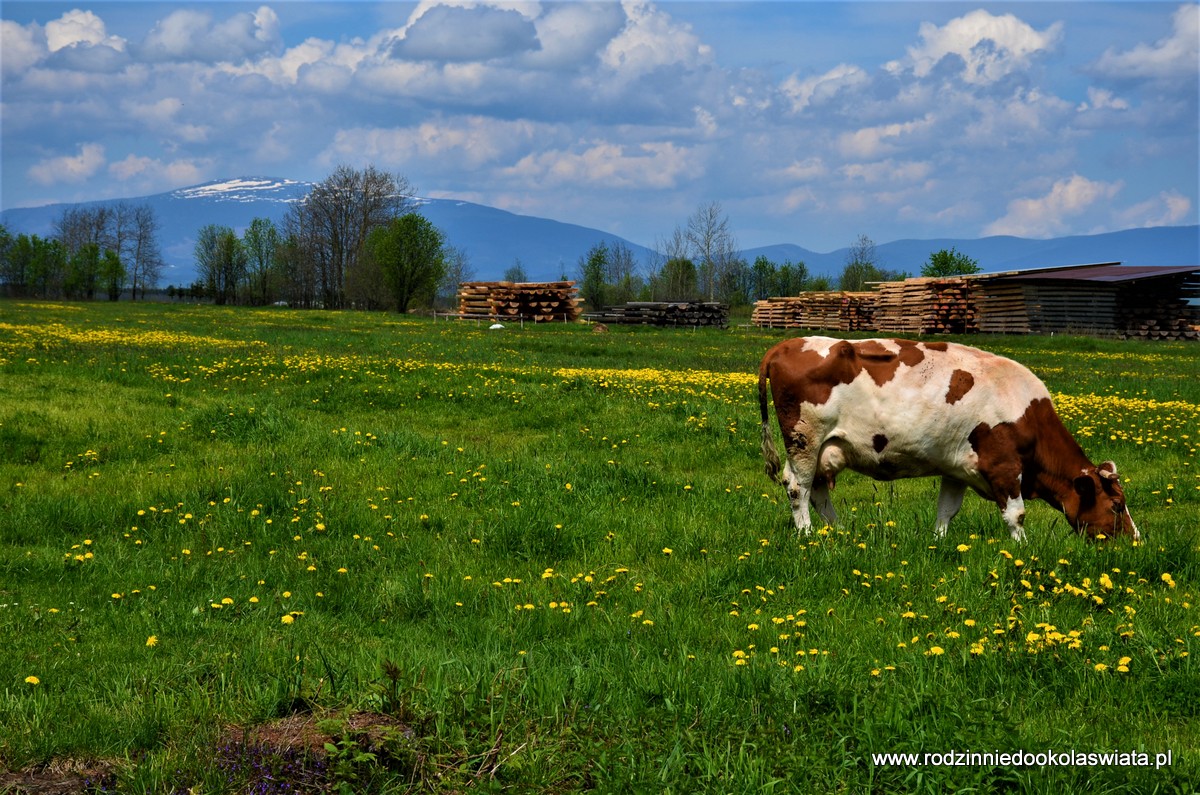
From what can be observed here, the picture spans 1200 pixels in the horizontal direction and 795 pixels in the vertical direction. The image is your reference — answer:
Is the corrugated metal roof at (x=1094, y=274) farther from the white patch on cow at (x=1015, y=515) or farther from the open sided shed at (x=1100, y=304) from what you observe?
the white patch on cow at (x=1015, y=515)

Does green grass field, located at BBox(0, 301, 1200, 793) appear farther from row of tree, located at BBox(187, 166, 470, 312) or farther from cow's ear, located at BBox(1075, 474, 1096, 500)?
row of tree, located at BBox(187, 166, 470, 312)

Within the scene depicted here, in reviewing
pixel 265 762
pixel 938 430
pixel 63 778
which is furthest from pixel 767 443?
pixel 63 778

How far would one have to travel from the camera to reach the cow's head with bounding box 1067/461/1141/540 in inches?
344

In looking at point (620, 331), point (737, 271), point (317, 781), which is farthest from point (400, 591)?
point (737, 271)

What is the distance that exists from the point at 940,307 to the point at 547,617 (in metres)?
54.6

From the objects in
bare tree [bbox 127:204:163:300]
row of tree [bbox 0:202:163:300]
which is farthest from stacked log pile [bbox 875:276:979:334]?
bare tree [bbox 127:204:163:300]

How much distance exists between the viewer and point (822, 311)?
69375mm

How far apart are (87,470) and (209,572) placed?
515cm

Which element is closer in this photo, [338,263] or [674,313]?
[674,313]

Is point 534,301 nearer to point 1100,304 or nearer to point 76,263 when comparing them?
point 1100,304

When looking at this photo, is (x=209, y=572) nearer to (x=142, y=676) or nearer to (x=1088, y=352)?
(x=142, y=676)

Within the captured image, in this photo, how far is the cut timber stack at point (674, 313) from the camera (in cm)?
6556

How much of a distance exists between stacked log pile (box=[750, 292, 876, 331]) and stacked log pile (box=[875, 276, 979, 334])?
19.5 ft

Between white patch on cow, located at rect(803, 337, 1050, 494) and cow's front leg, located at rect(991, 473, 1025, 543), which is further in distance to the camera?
white patch on cow, located at rect(803, 337, 1050, 494)
